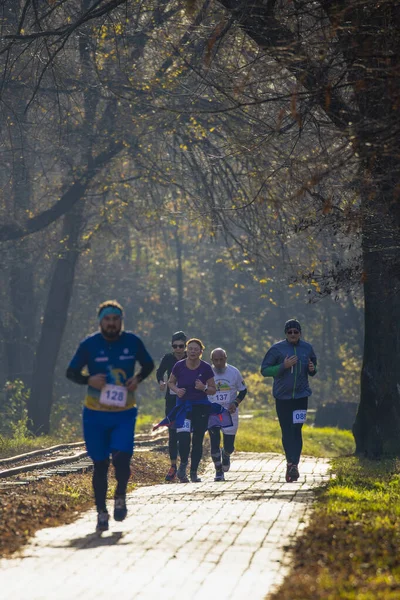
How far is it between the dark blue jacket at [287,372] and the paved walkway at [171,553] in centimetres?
257

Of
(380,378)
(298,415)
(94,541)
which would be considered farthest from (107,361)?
(380,378)

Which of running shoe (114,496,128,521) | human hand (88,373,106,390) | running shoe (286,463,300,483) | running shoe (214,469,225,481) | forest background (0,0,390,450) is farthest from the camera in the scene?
running shoe (214,469,225,481)

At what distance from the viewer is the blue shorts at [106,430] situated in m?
9.62

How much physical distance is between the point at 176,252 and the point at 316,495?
49562 mm

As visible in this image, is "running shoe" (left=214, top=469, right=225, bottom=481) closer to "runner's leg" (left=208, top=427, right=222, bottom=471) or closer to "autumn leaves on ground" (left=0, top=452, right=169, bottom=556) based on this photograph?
"runner's leg" (left=208, top=427, right=222, bottom=471)

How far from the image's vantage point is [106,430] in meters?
9.71

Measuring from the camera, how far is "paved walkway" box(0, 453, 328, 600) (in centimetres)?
695

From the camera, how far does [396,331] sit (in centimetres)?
1647

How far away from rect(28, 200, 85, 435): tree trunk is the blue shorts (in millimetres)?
17887

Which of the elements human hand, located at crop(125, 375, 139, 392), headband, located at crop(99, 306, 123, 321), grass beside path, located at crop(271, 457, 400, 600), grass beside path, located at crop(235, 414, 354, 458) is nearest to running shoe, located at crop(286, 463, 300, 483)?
grass beside path, located at crop(271, 457, 400, 600)

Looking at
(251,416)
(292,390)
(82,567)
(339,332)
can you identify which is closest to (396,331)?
(292,390)

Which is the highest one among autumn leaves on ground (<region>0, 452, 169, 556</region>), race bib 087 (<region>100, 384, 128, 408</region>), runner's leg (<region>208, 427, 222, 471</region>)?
race bib 087 (<region>100, 384, 128, 408</region>)

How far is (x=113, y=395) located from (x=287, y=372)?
5380 mm

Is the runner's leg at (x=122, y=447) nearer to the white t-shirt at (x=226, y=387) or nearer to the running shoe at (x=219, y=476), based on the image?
the running shoe at (x=219, y=476)
